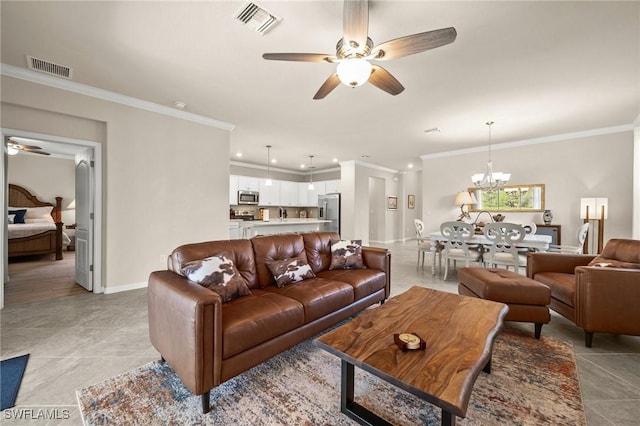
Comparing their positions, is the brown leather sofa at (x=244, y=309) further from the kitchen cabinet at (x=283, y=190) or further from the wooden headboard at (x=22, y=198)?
the wooden headboard at (x=22, y=198)

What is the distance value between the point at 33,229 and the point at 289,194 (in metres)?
6.10

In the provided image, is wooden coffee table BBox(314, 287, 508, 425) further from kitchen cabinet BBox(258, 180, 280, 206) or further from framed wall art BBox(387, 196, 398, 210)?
framed wall art BBox(387, 196, 398, 210)

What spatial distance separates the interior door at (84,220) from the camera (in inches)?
138

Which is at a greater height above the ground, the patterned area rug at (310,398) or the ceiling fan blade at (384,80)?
the ceiling fan blade at (384,80)

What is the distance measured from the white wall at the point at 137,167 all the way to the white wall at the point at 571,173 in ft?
18.8

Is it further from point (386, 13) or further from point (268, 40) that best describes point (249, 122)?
point (386, 13)

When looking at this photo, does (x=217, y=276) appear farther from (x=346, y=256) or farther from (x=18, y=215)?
(x=18, y=215)

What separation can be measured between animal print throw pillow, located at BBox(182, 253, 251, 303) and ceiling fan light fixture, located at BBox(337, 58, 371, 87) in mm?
1638

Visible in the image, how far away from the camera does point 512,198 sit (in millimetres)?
5719

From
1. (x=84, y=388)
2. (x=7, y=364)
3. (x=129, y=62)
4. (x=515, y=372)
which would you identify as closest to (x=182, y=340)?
(x=84, y=388)

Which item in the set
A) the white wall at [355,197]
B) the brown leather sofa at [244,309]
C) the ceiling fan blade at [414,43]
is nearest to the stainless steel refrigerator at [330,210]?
the white wall at [355,197]

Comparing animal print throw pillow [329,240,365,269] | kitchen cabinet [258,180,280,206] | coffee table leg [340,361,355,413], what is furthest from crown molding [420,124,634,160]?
coffee table leg [340,361,355,413]

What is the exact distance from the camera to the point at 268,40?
91.7 inches

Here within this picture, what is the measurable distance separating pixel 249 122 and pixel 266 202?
159 inches
